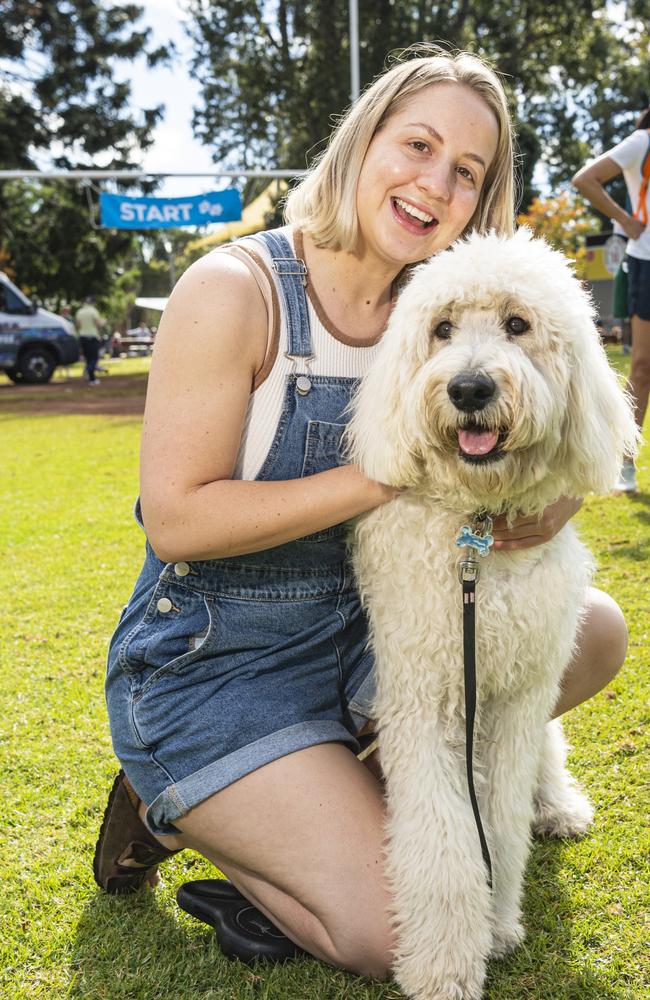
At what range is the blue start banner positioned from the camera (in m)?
15.1

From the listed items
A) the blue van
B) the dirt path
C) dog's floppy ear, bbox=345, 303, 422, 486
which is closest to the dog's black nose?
dog's floppy ear, bbox=345, 303, 422, 486

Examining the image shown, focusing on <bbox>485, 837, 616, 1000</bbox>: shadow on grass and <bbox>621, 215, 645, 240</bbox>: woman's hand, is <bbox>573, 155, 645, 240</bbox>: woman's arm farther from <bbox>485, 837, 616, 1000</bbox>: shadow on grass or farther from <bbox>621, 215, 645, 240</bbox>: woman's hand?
<bbox>485, 837, 616, 1000</bbox>: shadow on grass

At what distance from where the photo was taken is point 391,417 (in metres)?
2.00

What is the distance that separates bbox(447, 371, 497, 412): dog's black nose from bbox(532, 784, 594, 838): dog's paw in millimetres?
1318

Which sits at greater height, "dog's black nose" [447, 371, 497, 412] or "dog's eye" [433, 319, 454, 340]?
"dog's eye" [433, 319, 454, 340]

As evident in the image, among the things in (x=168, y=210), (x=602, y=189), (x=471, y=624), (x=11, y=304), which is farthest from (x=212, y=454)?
(x=11, y=304)

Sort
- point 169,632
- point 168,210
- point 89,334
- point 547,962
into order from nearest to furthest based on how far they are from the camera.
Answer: point 547,962 < point 169,632 < point 168,210 < point 89,334

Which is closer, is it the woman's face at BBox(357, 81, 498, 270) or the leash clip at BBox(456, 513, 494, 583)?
the leash clip at BBox(456, 513, 494, 583)

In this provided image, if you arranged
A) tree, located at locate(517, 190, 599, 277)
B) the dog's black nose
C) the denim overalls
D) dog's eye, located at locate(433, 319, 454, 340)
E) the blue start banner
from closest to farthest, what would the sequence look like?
the dog's black nose → dog's eye, located at locate(433, 319, 454, 340) → the denim overalls → the blue start banner → tree, located at locate(517, 190, 599, 277)

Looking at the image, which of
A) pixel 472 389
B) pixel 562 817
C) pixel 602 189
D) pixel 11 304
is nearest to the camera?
pixel 472 389

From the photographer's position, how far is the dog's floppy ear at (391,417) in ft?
6.48

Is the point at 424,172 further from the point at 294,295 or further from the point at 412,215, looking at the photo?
the point at 294,295

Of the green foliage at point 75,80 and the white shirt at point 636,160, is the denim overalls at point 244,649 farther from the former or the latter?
the green foliage at point 75,80

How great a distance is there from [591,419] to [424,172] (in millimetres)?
803
